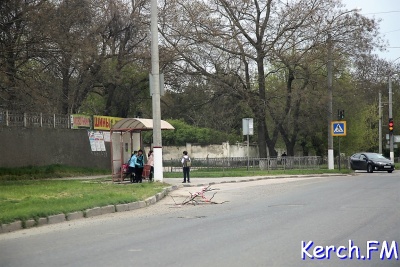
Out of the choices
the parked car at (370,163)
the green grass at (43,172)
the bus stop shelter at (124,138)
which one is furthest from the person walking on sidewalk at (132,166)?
the parked car at (370,163)

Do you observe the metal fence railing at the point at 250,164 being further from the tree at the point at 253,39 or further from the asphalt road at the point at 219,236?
the asphalt road at the point at 219,236

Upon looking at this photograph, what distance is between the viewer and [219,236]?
34.9 feet

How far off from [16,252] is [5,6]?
15.8m

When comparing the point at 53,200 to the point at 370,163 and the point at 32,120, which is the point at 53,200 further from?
the point at 370,163

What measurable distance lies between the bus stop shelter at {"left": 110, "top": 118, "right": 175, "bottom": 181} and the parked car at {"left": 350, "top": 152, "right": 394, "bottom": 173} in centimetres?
1925

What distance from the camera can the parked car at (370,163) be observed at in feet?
133

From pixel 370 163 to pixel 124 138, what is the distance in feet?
68.0

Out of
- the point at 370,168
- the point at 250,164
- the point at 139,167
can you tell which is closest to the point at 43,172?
the point at 139,167

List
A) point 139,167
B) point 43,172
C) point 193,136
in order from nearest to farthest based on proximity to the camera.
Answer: point 139,167 → point 43,172 → point 193,136

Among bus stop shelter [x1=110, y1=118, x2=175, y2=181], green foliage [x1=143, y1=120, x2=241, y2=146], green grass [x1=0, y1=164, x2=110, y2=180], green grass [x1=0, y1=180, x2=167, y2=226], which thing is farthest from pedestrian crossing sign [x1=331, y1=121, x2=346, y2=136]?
green grass [x1=0, y1=180, x2=167, y2=226]

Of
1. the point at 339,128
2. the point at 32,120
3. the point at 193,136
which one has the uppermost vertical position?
the point at 32,120

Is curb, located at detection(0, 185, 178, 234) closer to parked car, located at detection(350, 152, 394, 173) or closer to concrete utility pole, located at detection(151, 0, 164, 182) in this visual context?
concrete utility pole, located at detection(151, 0, 164, 182)

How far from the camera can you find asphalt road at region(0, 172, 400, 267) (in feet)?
27.9

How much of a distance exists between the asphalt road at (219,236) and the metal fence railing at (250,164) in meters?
22.5
